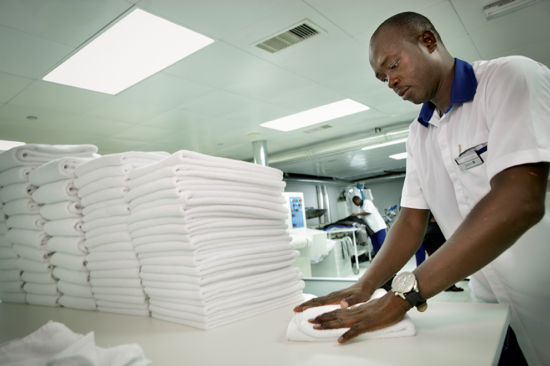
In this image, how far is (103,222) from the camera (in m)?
1.07

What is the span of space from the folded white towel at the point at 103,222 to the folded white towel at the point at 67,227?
0.11 ft

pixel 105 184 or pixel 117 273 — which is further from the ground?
pixel 105 184

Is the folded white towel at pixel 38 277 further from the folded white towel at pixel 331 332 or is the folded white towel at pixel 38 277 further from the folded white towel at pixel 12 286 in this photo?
the folded white towel at pixel 331 332

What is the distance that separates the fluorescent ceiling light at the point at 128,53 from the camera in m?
2.97

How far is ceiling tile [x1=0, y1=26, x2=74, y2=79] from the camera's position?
9.61ft

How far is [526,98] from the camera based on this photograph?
0.76m

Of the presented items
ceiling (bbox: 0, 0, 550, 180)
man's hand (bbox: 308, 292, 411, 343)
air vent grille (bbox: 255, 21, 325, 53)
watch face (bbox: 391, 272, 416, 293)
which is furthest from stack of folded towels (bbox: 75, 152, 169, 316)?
air vent grille (bbox: 255, 21, 325, 53)

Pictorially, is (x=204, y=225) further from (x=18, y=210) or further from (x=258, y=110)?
(x=258, y=110)

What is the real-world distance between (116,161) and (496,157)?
94 cm

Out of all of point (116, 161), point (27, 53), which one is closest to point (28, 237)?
point (116, 161)

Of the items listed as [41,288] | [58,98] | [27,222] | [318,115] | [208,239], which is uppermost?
[58,98]

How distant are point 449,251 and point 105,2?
2.81 meters

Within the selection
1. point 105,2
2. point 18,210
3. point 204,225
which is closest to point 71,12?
Answer: point 105,2

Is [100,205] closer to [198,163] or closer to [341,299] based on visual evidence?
[198,163]
